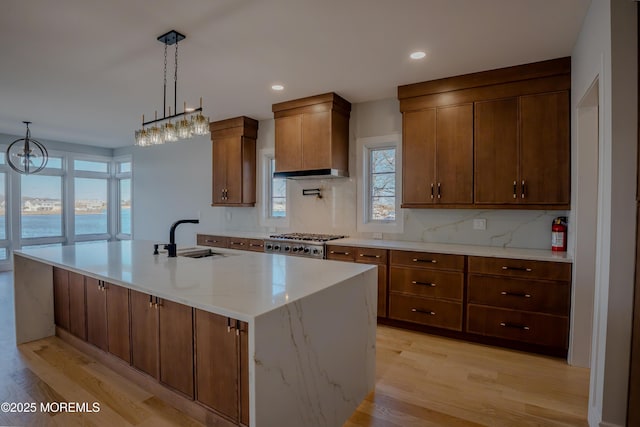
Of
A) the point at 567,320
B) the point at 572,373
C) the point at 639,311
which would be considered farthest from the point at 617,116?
the point at 572,373

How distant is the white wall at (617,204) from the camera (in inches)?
64.7

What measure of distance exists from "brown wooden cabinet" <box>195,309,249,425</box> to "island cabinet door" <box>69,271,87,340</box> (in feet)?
5.10

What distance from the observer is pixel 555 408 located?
211 cm

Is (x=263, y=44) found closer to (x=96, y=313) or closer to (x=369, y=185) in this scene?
(x=369, y=185)

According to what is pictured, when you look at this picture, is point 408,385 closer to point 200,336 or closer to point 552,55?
point 200,336

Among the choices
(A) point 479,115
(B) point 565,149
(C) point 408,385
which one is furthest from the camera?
(A) point 479,115

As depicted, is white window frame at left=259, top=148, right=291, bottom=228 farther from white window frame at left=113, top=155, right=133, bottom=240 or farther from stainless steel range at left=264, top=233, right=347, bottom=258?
white window frame at left=113, top=155, right=133, bottom=240

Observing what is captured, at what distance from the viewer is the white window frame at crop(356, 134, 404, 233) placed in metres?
3.97

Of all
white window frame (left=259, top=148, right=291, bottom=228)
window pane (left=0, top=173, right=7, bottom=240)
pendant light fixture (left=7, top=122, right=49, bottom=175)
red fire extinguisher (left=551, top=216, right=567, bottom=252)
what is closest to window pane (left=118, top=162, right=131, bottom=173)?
pendant light fixture (left=7, top=122, right=49, bottom=175)

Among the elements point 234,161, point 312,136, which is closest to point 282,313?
point 312,136

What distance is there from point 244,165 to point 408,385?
12.1 ft

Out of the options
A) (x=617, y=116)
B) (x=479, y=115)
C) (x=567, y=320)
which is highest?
(x=479, y=115)

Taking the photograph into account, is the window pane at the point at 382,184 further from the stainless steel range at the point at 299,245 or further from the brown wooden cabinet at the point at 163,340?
the brown wooden cabinet at the point at 163,340

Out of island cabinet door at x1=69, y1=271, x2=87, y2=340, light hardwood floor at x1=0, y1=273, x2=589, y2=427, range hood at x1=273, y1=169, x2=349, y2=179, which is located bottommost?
light hardwood floor at x1=0, y1=273, x2=589, y2=427
